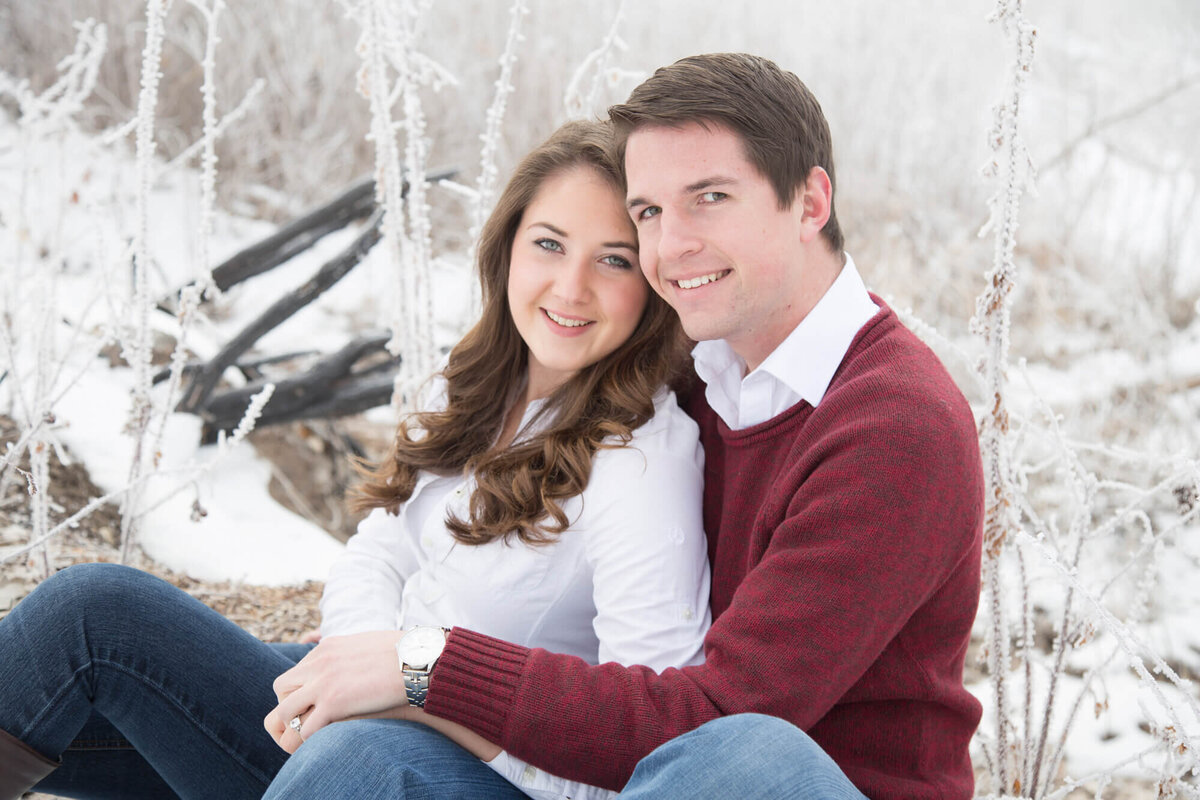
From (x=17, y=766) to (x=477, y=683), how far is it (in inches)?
30.7

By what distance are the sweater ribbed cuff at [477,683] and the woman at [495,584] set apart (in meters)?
0.06

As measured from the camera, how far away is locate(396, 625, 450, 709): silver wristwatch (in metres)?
1.41

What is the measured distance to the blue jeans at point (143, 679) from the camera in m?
1.56

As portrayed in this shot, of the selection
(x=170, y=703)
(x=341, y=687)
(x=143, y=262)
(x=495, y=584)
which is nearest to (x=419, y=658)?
Answer: (x=341, y=687)

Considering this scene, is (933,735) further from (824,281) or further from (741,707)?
(824,281)

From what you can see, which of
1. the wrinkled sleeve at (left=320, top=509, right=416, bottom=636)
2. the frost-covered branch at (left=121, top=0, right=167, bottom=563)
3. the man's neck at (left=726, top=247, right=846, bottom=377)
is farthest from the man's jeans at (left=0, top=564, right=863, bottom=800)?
the man's neck at (left=726, top=247, right=846, bottom=377)

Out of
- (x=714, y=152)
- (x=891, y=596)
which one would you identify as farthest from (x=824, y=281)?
(x=891, y=596)

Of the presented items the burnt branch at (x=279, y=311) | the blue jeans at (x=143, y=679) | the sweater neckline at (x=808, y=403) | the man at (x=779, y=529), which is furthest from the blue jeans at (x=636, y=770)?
the burnt branch at (x=279, y=311)


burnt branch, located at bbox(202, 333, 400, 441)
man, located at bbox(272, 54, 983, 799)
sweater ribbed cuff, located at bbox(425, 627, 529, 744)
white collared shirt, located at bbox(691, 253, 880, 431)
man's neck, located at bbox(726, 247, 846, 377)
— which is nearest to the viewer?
man, located at bbox(272, 54, 983, 799)

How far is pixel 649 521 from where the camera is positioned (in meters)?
1.54

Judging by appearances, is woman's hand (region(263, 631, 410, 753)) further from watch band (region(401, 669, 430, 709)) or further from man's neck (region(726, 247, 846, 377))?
man's neck (region(726, 247, 846, 377))

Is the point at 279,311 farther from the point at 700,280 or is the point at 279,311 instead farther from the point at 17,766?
the point at 700,280

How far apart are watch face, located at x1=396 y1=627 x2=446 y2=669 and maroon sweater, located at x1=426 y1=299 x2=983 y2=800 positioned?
1.3 inches

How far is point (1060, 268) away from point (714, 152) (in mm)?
4798
